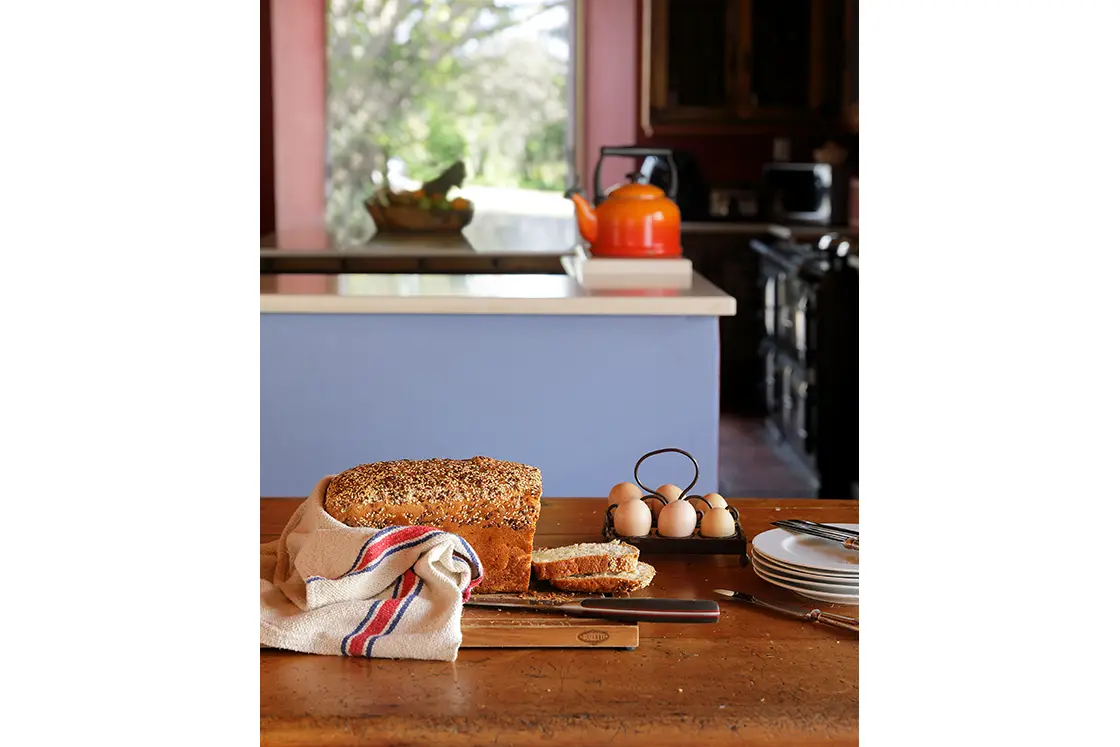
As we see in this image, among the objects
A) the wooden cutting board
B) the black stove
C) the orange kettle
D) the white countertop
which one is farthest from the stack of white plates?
the black stove

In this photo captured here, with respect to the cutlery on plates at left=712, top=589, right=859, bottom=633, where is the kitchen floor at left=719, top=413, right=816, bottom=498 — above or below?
below

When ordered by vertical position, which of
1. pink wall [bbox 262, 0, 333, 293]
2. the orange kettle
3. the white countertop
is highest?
pink wall [bbox 262, 0, 333, 293]

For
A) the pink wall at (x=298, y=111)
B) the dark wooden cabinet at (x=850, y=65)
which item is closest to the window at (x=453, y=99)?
the pink wall at (x=298, y=111)

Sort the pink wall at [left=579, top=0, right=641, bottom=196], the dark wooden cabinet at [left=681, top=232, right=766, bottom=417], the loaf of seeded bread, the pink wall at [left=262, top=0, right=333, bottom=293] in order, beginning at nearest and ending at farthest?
the loaf of seeded bread
the pink wall at [left=262, top=0, right=333, bottom=293]
the dark wooden cabinet at [left=681, top=232, right=766, bottom=417]
the pink wall at [left=579, top=0, right=641, bottom=196]

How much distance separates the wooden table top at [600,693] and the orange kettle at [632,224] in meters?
1.96

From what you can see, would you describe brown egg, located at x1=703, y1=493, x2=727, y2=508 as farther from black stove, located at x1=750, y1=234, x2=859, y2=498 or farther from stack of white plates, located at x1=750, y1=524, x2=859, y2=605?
black stove, located at x1=750, y1=234, x2=859, y2=498

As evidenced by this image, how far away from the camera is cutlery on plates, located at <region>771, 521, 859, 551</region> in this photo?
1.25 m

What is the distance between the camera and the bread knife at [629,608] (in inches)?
43.9

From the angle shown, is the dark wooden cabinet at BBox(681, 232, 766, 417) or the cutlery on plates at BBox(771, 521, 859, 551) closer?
the cutlery on plates at BBox(771, 521, 859, 551)

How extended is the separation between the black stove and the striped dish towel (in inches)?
131

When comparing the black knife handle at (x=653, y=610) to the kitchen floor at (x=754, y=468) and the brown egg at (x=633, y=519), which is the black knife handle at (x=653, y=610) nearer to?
the brown egg at (x=633, y=519)

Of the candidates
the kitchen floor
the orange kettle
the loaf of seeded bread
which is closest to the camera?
the loaf of seeded bread
